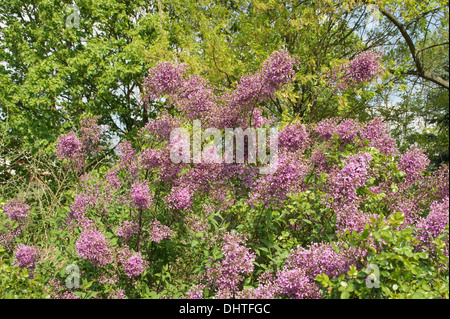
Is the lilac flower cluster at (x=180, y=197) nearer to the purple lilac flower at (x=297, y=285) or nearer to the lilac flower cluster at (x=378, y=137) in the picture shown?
the purple lilac flower at (x=297, y=285)

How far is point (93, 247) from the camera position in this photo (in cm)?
291

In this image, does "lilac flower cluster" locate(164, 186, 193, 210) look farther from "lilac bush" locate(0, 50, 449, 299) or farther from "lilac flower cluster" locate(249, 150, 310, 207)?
"lilac flower cluster" locate(249, 150, 310, 207)

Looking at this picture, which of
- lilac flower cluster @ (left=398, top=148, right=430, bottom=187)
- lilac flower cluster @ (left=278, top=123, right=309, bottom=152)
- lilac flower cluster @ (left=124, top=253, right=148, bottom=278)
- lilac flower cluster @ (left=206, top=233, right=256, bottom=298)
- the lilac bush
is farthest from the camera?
lilac flower cluster @ (left=278, top=123, right=309, bottom=152)

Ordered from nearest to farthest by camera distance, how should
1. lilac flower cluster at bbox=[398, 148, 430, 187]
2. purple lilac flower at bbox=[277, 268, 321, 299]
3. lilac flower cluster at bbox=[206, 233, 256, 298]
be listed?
purple lilac flower at bbox=[277, 268, 321, 299] → lilac flower cluster at bbox=[206, 233, 256, 298] → lilac flower cluster at bbox=[398, 148, 430, 187]

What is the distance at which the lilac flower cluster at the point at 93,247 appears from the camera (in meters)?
2.91

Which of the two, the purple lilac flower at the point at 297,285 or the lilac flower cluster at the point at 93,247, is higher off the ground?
the lilac flower cluster at the point at 93,247

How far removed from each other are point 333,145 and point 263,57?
4.26 metres

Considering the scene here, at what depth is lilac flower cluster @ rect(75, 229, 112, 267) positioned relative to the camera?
2906 mm

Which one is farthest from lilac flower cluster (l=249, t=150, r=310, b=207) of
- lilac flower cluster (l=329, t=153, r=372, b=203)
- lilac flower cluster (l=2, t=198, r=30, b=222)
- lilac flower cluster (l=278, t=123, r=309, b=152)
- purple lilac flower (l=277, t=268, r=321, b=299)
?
lilac flower cluster (l=2, t=198, r=30, b=222)

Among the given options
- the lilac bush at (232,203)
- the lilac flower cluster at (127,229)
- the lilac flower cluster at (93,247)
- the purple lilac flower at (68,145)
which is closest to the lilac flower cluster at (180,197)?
the lilac bush at (232,203)

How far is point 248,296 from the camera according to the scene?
8.25 ft
